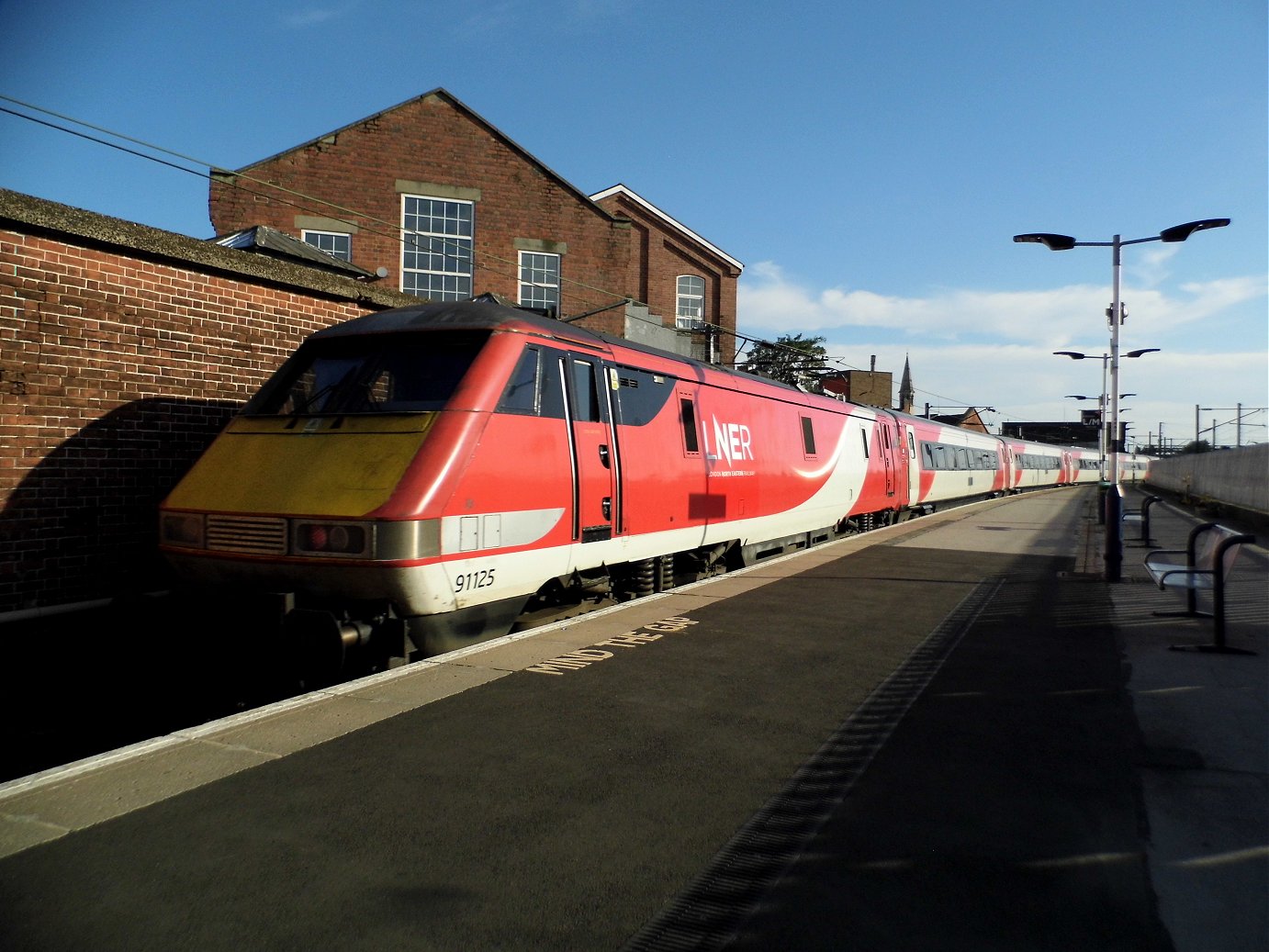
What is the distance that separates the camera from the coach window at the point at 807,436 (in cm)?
1348

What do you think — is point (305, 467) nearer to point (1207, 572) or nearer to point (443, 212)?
point (1207, 572)

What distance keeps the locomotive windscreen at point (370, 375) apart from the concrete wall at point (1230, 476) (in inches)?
783

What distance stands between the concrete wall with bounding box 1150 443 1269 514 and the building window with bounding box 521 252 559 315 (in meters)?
17.2

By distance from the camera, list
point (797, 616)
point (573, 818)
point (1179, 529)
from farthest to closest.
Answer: point (1179, 529) < point (797, 616) < point (573, 818)

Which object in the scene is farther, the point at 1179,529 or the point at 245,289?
the point at 1179,529

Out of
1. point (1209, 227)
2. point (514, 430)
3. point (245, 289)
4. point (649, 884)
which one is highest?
point (1209, 227)

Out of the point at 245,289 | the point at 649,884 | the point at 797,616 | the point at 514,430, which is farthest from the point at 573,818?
the point at 245,289

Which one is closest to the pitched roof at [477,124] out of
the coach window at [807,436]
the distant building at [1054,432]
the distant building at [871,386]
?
the coach window at [807,436]

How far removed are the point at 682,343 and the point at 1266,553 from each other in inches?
767

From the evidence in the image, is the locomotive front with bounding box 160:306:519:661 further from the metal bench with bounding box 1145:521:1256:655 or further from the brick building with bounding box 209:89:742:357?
the brick building with bounding box 209:89:742:357

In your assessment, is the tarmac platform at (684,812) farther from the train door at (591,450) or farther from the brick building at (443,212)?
the brick building at (443,212)

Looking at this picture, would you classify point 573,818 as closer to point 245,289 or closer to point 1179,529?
point 245,289

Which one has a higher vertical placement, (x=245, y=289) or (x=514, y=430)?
(x=245, y=289)

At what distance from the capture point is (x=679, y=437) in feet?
29.8
